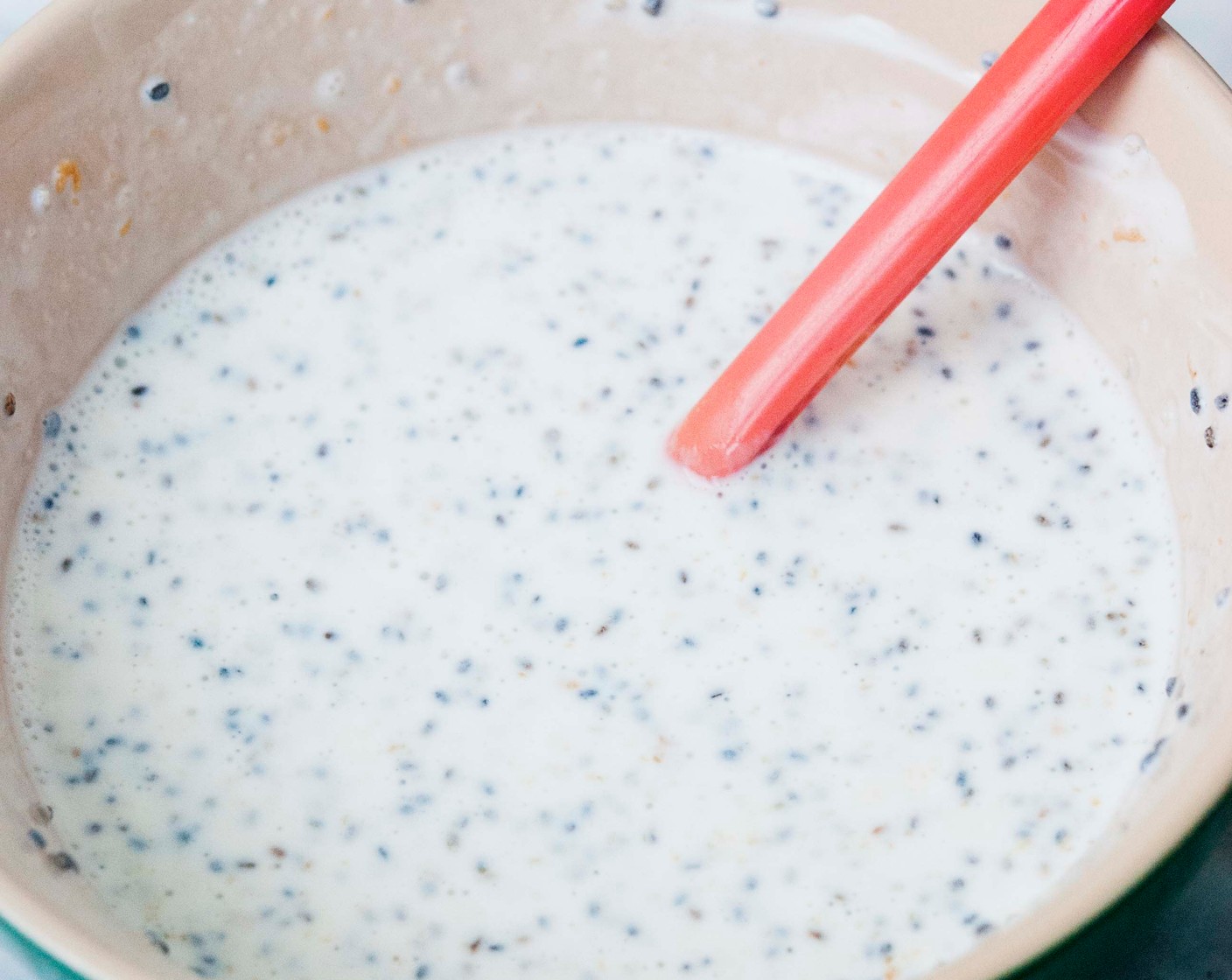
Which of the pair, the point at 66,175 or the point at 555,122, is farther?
the point at 555,122

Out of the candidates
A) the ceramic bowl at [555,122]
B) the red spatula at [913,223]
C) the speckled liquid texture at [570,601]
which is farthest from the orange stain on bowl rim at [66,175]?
the red spatula at [913,223]

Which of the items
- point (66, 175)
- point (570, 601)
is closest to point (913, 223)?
point (570, 601)

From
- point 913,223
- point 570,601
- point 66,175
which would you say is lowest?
point 570,601

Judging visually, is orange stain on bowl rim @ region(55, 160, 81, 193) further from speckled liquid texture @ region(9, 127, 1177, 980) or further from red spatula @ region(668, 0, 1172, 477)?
red spatula @ region(668, 0, 1172, 477)

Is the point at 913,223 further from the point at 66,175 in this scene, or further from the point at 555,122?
the point at 66,175

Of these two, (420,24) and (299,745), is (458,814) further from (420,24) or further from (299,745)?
(420,24)

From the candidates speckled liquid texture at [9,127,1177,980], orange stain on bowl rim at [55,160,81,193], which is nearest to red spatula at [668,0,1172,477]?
speckled liquid texture at [9,127,1177,980]

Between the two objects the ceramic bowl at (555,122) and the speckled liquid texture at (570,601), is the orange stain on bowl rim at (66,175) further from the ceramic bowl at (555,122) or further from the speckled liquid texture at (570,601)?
the speckled liquid texture at (570,601)
